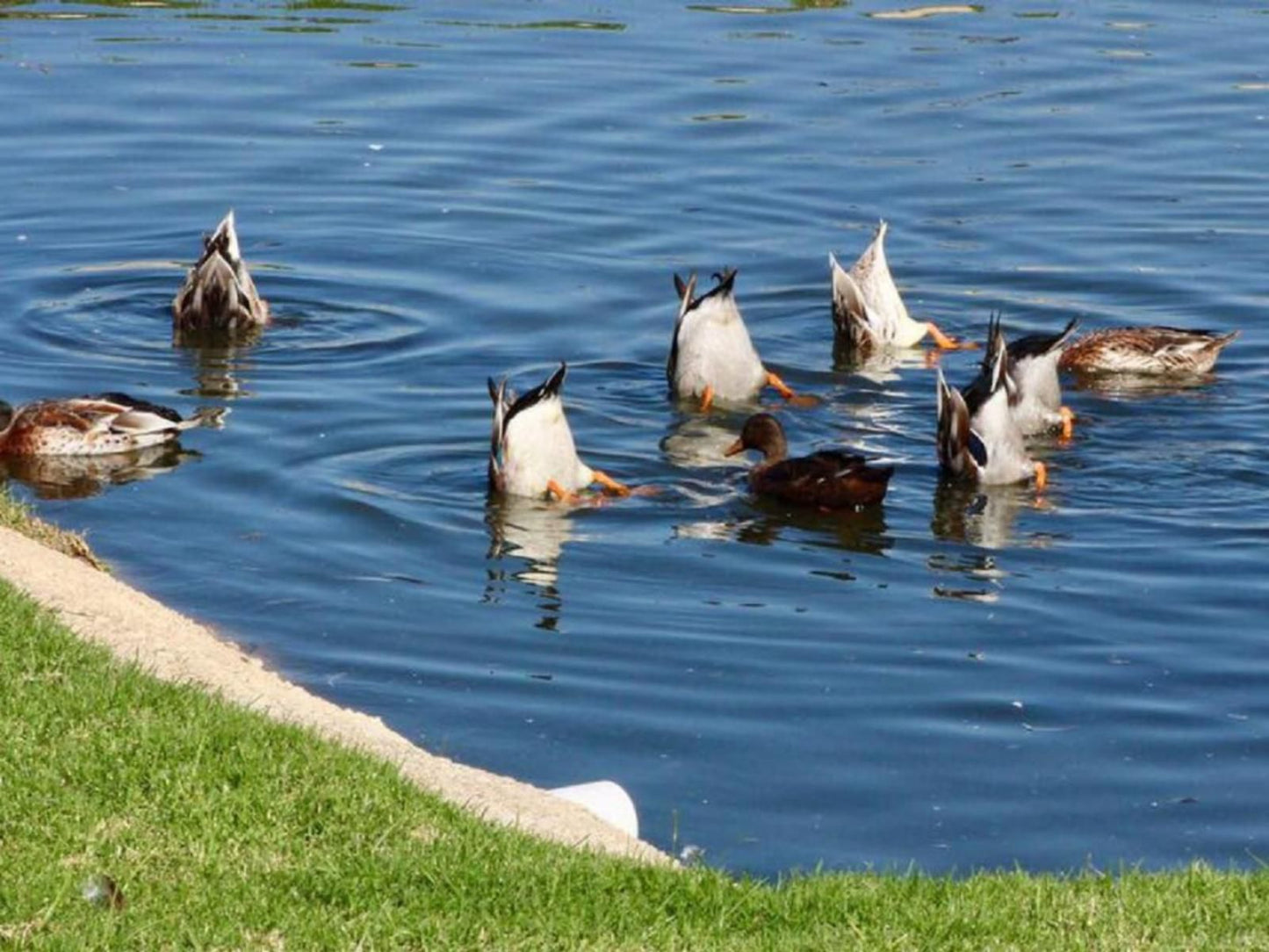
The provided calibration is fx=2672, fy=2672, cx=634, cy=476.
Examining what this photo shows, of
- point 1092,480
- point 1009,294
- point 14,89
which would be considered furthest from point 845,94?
point 1092,480

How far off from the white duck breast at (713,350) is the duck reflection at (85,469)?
3.06 metres

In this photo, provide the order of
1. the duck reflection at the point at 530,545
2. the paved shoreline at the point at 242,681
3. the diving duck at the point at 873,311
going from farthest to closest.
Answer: the diving duck at the point at 873,311 → the duck reflection at the point at 530,545 → the paved shoreline at the point at 242,681

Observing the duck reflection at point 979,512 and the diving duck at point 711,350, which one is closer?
the duck reflection at point 979,512

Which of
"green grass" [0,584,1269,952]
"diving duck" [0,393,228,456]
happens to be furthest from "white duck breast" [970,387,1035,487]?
"green grass" [0,584,1269,952]

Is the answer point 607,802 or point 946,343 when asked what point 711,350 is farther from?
point 607,802

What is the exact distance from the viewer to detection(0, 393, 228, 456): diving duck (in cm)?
1517

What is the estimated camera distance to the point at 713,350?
16.3 m

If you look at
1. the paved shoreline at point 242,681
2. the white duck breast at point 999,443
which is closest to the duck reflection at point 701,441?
the white duck breast at point 999,443

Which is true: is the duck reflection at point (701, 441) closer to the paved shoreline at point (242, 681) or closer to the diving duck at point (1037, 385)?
the diving duck at point (1037, 385)

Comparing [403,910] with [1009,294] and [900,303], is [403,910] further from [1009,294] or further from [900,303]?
[1009,294]

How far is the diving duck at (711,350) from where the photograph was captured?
16.2 metres

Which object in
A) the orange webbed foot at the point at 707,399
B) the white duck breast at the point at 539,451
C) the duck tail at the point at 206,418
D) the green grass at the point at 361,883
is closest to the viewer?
the green grass at the point at 361,883

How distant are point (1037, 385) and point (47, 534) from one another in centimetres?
594

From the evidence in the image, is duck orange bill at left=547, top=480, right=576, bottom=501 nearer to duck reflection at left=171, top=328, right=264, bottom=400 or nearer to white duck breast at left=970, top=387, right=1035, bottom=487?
white duck breast at left=970, top=387, right=1035, bottom=487
